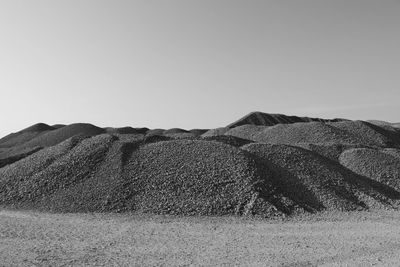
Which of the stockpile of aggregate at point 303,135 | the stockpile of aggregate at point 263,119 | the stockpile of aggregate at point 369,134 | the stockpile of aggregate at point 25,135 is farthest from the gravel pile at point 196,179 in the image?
the stockpile of aggregate at point 263,119

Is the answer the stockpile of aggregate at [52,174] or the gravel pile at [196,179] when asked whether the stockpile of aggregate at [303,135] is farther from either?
the stockpile of aggregate at [52,174]

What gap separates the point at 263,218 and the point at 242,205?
4.48ft

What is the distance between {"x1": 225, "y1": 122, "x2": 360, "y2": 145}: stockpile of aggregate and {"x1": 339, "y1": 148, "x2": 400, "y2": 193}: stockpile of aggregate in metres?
Answer: 7.20

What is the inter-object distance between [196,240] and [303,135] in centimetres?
2423

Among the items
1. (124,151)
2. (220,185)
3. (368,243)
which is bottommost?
(368,243)

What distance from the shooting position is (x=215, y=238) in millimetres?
15016

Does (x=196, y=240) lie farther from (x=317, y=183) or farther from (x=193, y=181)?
(x=317, y=183)

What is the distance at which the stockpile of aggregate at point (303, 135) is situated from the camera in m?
36.2

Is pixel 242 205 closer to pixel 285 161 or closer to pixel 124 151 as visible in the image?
pixel 285 161

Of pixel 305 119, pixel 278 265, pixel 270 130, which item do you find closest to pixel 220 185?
Answer: pixel 278 265

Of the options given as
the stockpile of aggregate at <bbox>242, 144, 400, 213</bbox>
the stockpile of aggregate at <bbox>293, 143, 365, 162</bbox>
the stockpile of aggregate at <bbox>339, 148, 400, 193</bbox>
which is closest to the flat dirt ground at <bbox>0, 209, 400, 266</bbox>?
the stockpile of aggregate at <bbox>242, 144, 400, 213</bbox>

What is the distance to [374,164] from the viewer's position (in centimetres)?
2648

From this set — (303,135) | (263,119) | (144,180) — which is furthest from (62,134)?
(144,180)

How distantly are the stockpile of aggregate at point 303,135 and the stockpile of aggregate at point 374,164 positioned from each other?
720cm
